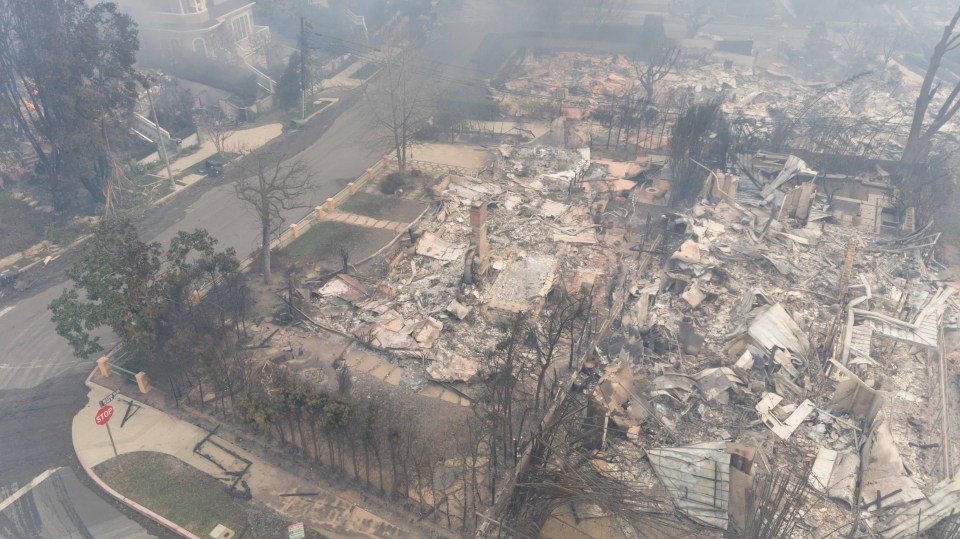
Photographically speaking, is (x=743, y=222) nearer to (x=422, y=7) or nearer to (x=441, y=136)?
(x=441, y=136)

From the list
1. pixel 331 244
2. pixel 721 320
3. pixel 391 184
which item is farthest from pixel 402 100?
pixel 721 320

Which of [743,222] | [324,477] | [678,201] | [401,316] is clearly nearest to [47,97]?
[401,316]

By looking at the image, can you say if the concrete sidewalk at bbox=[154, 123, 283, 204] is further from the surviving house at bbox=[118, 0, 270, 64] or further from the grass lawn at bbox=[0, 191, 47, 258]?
the surviving house at bbox=[118, 0, 270, 64]

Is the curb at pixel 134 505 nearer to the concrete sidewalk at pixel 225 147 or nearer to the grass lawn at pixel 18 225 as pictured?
the grass lawn at pixel 18 225

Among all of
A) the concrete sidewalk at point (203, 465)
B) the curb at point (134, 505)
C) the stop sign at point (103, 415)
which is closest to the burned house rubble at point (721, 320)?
the concrete sidewalk at point (203, 465)

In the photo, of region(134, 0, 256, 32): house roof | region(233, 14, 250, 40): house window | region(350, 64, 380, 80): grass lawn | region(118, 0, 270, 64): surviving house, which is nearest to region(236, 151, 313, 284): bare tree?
region(350, 64, 380, 80): grass lawn

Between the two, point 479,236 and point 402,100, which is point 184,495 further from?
point 402,100
